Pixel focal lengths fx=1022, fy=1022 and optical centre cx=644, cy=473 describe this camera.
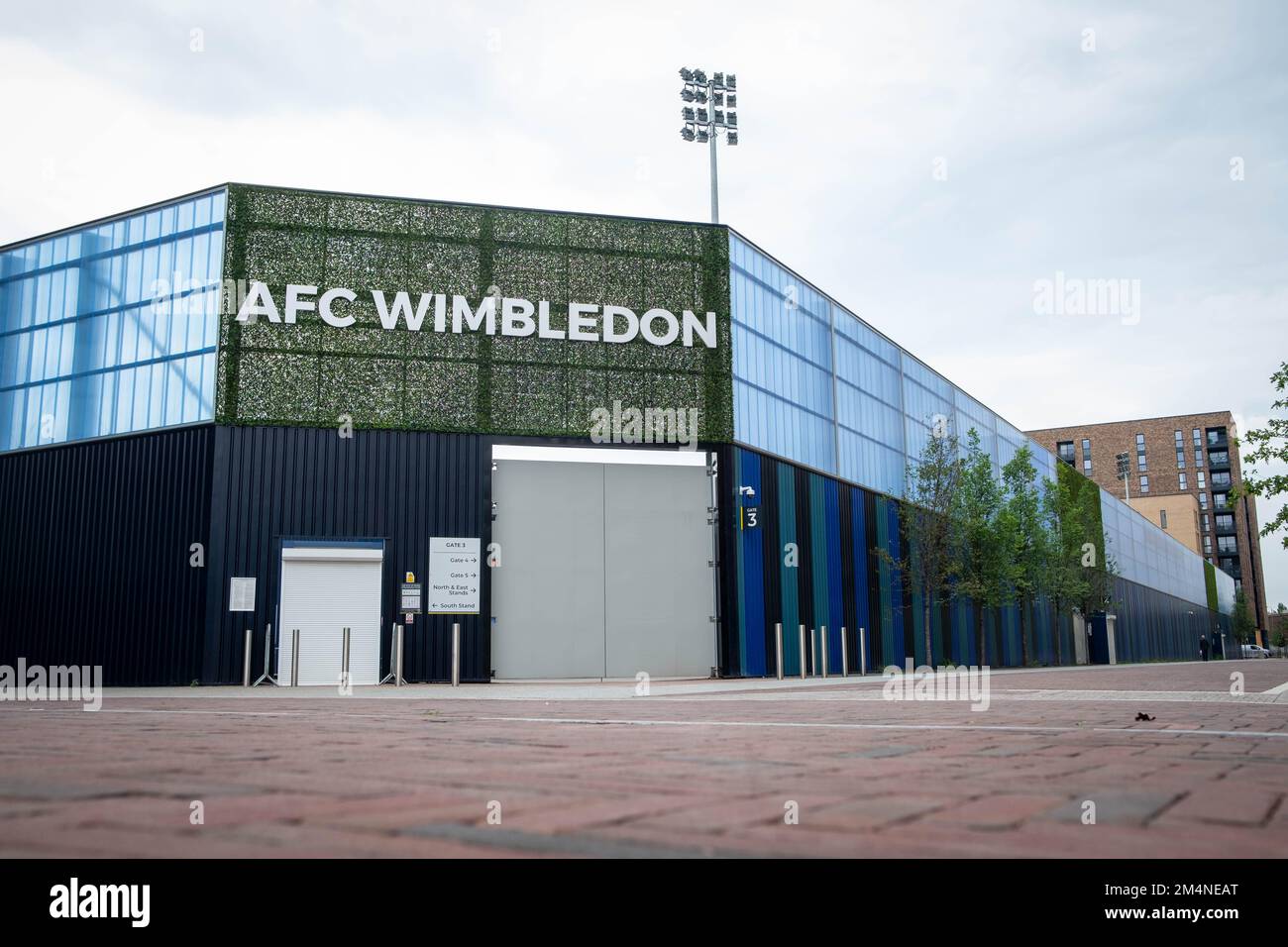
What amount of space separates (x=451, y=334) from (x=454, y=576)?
575 centimetres

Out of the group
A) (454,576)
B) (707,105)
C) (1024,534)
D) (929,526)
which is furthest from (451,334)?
(1024,534)

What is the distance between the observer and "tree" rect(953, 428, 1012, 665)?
34656mm

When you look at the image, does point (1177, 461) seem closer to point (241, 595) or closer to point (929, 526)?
point (929, 526)

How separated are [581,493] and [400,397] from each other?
4.80 m

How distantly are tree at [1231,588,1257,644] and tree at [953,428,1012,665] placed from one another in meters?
94.4

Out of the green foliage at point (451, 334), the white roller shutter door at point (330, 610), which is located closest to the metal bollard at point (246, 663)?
the white roller shutter door at point (330, 610)

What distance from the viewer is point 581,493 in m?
24.6

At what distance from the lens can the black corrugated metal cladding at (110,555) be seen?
22406 mm

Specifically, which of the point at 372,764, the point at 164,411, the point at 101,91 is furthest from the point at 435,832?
the point at 164,411

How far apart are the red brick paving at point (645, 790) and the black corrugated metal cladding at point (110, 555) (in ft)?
56.2

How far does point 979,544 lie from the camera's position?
116 ft

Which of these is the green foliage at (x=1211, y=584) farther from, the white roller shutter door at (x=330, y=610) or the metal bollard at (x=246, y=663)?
the metal bollard at (x=246, y=663)

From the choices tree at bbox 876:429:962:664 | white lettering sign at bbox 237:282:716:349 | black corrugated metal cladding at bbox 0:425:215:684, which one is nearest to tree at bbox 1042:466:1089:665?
tree at bbox 876:429:962:664
